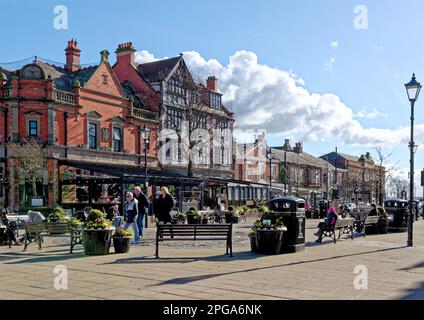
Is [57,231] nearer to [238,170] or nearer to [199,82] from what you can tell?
[199,82]

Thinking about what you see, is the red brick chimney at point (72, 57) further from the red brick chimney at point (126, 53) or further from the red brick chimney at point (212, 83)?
the red brick chimney at point (212, 83)

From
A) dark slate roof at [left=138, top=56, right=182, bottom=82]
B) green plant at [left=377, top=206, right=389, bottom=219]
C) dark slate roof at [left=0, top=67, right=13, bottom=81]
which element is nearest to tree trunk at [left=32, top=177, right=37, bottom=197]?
dark slate roof at [left=0, top=67, right=13, bottom=81]

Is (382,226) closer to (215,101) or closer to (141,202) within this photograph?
(141,202)

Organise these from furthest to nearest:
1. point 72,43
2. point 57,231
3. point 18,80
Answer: point 72,43, point 18,80, point 57,231

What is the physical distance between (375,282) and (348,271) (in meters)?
1.31

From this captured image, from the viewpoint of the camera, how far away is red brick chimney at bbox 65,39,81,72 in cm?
4284

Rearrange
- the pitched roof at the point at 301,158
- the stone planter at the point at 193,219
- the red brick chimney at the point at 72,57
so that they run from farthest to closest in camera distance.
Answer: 1. the pitched roof at the point at 301,158
2. the red brick chimney at the point at 72,57
3. the stone planter at the point at 193,219

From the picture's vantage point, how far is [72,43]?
43.8m

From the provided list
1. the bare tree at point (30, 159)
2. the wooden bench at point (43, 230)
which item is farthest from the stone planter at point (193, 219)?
the bare tree at point (30, 159)

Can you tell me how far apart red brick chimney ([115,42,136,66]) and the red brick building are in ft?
15.8

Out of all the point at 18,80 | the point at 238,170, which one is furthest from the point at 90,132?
the point at 238,170

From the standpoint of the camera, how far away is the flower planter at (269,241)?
12.5m

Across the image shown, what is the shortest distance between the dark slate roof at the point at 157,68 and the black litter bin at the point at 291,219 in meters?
34.6
